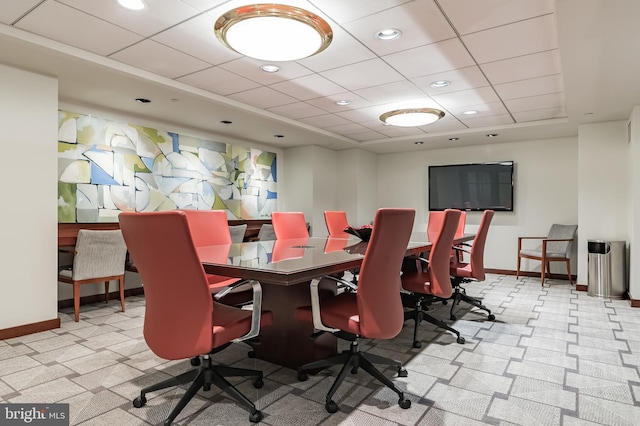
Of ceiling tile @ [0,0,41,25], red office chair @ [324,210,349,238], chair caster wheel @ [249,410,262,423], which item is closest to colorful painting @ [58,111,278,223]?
ceiling tile @ [0,0,41,25]

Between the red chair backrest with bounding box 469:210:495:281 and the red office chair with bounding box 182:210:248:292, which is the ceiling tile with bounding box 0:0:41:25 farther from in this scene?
the red chair backrest with bounding box 469:210:495:281

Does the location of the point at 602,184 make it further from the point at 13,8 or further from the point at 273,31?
the point at 13,8

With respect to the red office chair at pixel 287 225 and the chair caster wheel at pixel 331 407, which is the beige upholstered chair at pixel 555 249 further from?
the chair caster wheel at pixel 331 407

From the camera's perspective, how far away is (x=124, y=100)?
470 centimetres

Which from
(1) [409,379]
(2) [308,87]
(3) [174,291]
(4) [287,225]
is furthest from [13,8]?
(1) [409,379]

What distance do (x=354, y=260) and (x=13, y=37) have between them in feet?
10.3

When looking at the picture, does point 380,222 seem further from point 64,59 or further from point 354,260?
point 64,59

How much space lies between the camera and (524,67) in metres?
3.77

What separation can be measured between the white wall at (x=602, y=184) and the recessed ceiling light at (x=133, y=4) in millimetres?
5914

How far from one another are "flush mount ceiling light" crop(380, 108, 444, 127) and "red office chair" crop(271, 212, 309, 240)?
1844 millimetres

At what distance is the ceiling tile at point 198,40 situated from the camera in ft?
9.70

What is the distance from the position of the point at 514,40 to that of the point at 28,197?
455 centimetres

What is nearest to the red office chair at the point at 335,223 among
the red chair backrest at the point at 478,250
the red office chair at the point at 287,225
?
the red office chair at the point at 287,225

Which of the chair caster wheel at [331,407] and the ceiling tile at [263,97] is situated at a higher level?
the ceiling tile at [263,97]
